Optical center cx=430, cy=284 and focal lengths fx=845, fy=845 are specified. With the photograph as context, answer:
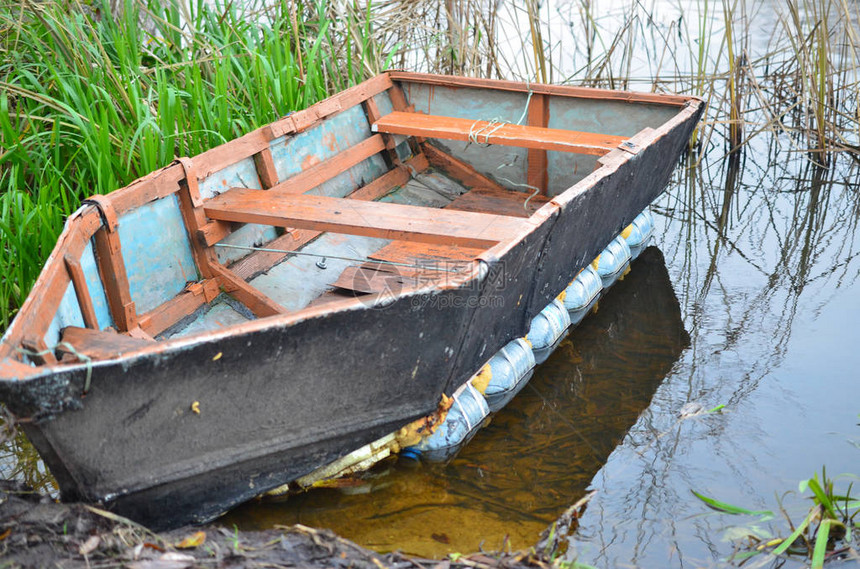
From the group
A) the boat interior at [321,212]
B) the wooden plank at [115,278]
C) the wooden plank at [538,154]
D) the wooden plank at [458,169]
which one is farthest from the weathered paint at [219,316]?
the wooden plank at [538,154]

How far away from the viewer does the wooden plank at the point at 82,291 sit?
2.69 m

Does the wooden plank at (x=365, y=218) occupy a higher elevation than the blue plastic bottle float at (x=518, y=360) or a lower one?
higher

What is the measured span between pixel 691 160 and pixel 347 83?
112 inches

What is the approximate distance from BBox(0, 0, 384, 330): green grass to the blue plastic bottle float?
181 centimetres

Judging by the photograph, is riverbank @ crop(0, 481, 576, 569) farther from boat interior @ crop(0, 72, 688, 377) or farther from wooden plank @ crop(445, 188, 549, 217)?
wooden plank @ crop(445, 188, 549, 217)

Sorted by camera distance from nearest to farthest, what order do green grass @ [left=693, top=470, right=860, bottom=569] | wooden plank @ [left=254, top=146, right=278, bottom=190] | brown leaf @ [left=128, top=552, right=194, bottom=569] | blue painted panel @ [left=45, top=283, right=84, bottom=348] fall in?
1. brown leaf @ [left=128, top=552, right=194, bottom=569]
2. blue painted panel @ [left=45, top=283, right=84, bottom=348]
3. green grass @ [left=693, top=470, right=860, bottom=569]
4. wooden plank @ [left=254, top=146, right=278, bottom=190]

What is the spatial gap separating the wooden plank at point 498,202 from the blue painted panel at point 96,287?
213cm

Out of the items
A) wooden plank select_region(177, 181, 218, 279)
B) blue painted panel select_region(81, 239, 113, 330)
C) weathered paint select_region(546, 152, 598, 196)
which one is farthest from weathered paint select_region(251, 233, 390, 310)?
weathered paint select_region(546, 152, 598, 196)

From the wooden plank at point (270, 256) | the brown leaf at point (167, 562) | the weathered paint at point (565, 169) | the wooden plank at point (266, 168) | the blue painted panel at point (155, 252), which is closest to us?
the brown leaf at point (167, 562)

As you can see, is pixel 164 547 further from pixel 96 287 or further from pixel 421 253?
pixel 421 253

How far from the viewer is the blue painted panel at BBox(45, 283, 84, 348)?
8.16 ft

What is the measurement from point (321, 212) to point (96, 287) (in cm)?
93

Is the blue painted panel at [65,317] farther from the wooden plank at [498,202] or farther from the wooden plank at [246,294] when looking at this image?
the wooden plank at [498,202]

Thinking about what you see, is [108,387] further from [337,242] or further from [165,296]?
[337,242]
